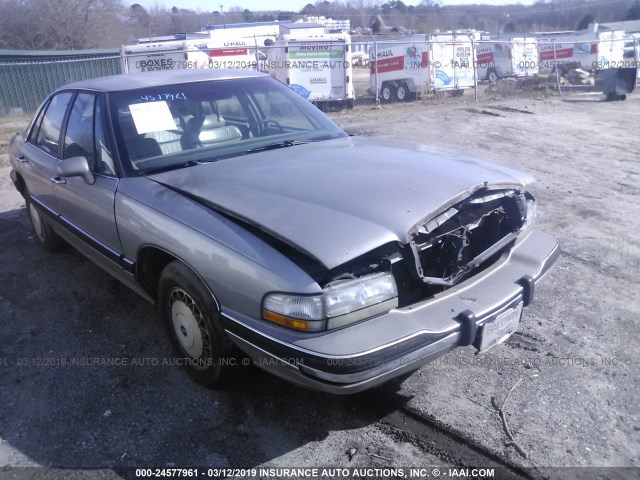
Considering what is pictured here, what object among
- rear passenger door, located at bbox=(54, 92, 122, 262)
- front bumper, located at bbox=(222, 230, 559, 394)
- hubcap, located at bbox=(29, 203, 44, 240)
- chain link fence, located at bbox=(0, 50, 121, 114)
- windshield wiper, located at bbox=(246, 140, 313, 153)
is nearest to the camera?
front bumper, located at bbox=(222, 230, 559, 394)

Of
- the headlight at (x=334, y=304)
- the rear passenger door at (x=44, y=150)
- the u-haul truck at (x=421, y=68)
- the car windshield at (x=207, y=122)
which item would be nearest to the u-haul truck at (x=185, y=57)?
the u-haul truck at (x=421, y=68)

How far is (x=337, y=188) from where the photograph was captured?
322cm

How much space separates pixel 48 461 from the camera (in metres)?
2.97

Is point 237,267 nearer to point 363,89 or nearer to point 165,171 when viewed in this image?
point 165,171

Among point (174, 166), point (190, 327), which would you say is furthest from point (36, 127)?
point (190, 327)

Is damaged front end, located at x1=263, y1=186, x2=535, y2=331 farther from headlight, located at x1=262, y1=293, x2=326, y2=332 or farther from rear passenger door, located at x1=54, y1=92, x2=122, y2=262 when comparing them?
rear passenger door, located at x1=54, y1=92, x2=122, y2=262

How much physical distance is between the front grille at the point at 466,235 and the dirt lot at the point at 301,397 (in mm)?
759

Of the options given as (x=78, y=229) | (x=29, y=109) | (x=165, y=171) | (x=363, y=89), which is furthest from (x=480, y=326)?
(x=363, y=89)

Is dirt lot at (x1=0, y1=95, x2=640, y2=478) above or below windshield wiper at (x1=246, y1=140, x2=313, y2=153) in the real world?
below

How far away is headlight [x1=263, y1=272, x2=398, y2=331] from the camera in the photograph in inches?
103

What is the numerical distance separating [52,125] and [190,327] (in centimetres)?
265

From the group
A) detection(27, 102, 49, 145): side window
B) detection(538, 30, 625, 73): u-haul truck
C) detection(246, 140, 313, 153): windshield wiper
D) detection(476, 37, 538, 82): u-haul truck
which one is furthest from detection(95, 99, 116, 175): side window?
detection(538, 30, 625, 73): u-haul truck

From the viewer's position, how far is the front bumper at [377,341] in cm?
258

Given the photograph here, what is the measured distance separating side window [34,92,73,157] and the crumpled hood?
1676mm
